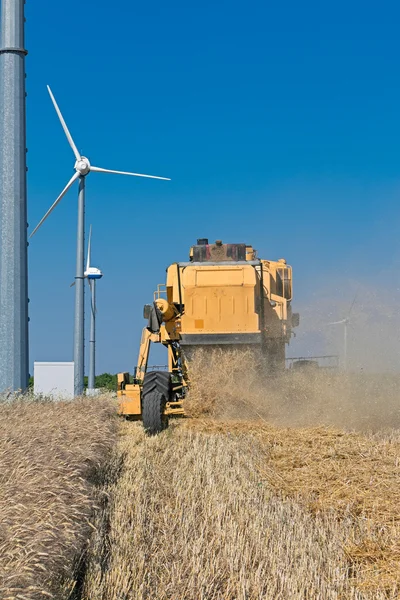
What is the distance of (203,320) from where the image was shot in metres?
17.5

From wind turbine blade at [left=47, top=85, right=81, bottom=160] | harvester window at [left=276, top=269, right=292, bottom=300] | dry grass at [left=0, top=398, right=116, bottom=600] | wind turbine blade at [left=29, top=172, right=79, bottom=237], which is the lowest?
dry grass at [left=0, top=398, right=116, bottom=600]

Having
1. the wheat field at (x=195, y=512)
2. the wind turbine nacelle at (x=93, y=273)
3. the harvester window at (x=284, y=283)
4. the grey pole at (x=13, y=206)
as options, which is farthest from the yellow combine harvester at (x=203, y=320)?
the wind turbine nacelle at (x=93, y=273)

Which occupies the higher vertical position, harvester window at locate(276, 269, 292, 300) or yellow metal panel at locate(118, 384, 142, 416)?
harvester window at locate(276, 269, 292, 300)

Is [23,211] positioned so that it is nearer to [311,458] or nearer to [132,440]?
[132,440]

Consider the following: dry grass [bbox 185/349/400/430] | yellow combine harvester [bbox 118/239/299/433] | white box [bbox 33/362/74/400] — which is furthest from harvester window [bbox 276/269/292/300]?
white box [bbox 33/362/74/400]

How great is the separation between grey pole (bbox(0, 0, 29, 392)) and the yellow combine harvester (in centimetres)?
263

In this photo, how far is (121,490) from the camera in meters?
9.55

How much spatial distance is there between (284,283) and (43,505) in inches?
534

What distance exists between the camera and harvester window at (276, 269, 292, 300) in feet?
63.4

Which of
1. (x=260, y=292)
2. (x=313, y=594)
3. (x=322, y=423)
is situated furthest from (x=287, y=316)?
(x=313, y=594)

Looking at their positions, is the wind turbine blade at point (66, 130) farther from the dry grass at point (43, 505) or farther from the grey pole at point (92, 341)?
the dry grass at point (43, 505)

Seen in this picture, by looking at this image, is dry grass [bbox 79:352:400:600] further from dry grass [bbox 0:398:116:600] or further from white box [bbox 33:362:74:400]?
white box [bbox 33:362:74:400]

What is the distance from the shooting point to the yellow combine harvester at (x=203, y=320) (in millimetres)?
16953

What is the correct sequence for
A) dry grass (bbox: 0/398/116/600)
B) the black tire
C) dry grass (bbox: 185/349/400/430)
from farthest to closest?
1. dry grass (bbox: 185/349/400/430)
2. the black tire
3. dry grass (bbox: 0/398/116/600)
